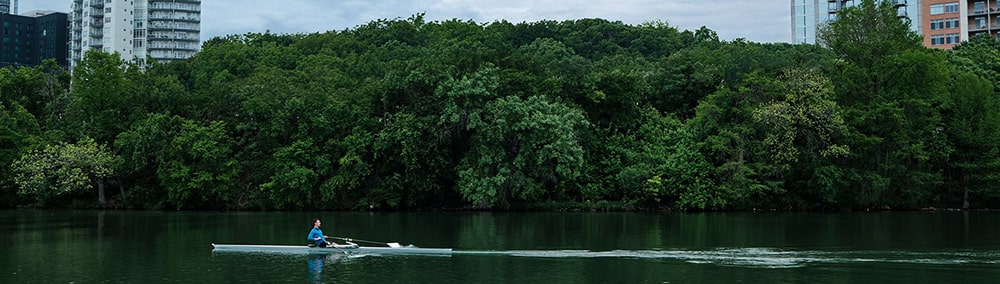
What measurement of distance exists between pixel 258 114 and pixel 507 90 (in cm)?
1836

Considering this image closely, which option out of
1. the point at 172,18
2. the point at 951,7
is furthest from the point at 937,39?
the point at 172,18

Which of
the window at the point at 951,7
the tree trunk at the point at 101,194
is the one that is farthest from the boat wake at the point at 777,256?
the window at the point at 951,7

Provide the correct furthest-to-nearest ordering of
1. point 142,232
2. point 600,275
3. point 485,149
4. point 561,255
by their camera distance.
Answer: point 485,149
point 142,232
point 561,255
point 600,275

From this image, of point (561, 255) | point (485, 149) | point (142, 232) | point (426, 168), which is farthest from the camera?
point (426, 168)

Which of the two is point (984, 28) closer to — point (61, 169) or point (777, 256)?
point (777, 256)

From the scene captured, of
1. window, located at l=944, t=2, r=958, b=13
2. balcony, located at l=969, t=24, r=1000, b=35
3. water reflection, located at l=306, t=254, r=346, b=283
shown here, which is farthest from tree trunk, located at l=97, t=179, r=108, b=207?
balcony, located at l=969, t=24, r=1000, b=35

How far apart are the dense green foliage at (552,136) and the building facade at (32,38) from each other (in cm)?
9168

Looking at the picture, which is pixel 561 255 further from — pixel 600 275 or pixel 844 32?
pixel 844 32

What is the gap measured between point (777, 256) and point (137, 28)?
421ft

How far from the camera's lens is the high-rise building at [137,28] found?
128375 millimetres

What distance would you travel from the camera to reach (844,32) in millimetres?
58062

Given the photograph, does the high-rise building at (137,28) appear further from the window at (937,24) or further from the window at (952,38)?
the window at (952,38)

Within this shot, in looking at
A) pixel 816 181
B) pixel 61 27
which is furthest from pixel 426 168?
pixel 61 27

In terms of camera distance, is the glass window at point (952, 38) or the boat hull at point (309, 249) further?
the glass window at point (952, 38)
